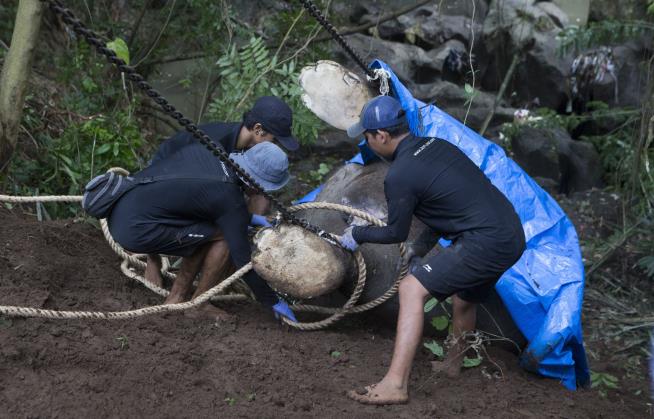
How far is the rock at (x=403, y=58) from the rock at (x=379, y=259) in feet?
16.4

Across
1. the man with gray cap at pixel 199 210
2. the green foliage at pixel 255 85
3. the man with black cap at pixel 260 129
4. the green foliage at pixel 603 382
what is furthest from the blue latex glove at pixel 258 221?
the green foliage at pixel 603 382

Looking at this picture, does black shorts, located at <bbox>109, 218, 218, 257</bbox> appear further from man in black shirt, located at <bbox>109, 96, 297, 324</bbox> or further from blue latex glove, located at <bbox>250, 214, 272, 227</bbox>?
blue latex glove, located at <bbox>250, 214, 272, 227</bbox>


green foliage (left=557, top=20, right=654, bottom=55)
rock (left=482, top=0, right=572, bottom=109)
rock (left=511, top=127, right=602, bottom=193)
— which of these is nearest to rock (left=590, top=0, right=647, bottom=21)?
rock (left=482, top=0, right=572, bottom=109)

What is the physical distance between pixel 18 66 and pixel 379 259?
2.63 m

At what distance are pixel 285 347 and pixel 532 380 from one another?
4.86 feet

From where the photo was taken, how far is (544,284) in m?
4.56

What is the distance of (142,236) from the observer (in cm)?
441

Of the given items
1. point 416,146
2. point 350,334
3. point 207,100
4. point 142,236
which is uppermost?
point 416,146

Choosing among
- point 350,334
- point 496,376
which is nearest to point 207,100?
point 350,334

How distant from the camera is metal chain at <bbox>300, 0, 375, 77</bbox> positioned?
14.8ft

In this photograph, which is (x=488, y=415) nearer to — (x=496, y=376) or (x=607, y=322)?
(x=496, y=376)

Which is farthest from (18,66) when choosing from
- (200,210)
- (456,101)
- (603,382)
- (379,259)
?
(456,101)

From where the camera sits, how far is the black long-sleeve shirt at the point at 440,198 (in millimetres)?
3797

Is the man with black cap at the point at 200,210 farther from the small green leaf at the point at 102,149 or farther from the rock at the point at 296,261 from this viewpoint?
the small green leaf at the point at 102,149
